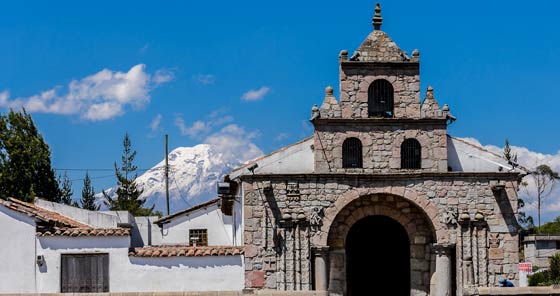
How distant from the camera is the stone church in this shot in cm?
3288

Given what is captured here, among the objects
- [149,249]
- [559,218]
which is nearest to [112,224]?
[149,249]

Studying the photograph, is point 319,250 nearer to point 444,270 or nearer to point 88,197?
point 444,270

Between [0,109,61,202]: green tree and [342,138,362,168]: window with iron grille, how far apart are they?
93.3 ft

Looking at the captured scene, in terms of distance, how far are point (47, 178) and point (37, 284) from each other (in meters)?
28.1

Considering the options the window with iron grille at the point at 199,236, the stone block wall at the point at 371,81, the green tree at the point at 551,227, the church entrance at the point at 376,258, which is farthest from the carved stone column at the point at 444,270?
the green tree at the point at 551,227

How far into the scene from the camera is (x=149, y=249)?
32906 millimetres

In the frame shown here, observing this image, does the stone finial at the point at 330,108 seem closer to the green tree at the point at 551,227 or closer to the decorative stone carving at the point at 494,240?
the decorative stone carving at the point at 494,240

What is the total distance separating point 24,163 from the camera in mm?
58156

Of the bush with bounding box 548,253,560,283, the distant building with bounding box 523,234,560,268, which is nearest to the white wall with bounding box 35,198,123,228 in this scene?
the bush with bounding box 548,253,560,283

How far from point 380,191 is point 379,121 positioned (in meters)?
2.38

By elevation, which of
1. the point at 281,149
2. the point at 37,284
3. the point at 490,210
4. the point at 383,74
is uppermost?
the point at 383,74

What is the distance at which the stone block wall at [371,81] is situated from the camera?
3344 cm

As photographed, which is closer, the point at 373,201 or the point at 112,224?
the point at 373,201

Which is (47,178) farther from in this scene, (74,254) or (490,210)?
(490,210)
